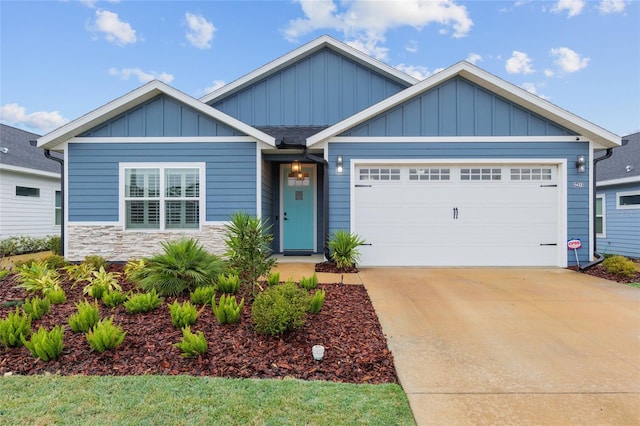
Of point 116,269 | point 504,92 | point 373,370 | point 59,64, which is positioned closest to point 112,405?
point 373,370

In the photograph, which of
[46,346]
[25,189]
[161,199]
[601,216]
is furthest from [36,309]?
[601,216]

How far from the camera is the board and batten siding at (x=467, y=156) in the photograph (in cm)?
711

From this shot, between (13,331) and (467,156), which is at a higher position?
(467,156)

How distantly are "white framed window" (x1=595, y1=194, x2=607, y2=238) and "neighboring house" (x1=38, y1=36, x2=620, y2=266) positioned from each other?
434 cm

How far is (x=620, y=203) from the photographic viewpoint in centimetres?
977

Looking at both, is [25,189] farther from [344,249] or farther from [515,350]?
[515,350]

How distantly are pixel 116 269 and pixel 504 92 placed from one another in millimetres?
9126

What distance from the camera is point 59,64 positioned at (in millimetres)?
11039

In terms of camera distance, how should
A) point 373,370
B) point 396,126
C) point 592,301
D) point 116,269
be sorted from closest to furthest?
point 373,370 < point 592,301 < point 116,269 < point 396,126

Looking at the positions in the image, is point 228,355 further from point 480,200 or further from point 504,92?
point 504,92

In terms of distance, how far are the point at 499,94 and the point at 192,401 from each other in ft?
26.2

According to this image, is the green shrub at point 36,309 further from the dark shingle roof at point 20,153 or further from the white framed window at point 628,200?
the white framed window at point 628,200

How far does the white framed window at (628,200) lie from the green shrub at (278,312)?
11.2 m

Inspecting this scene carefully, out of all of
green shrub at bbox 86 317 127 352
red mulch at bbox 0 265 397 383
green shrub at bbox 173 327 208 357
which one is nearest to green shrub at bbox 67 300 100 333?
red mulch at bbox 0 265 397 383
